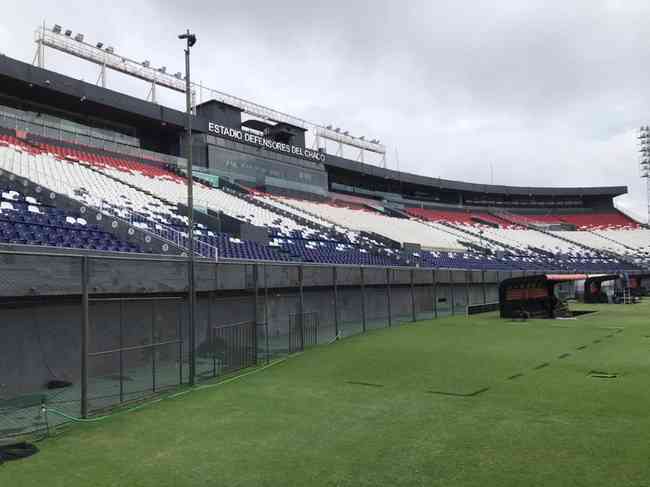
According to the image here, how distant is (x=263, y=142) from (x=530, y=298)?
1022 inches

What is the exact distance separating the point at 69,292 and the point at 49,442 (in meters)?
3.70

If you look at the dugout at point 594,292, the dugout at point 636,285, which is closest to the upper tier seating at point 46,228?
the dugout at point 594,292

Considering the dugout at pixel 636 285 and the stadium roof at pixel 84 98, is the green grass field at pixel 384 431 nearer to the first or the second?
the stadium roof at pixel 84 98

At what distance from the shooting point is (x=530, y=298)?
2308 centimetres

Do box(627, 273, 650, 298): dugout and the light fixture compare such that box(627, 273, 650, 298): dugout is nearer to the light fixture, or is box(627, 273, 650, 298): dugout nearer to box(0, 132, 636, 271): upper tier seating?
box(0, 132, 636, 271): upper tier seating

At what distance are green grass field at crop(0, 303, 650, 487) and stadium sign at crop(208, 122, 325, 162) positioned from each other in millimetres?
29951

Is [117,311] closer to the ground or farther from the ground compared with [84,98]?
closer to the ground

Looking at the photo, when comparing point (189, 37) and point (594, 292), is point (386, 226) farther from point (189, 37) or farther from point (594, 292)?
point (189, 37)

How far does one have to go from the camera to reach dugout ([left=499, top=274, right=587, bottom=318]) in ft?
74.3

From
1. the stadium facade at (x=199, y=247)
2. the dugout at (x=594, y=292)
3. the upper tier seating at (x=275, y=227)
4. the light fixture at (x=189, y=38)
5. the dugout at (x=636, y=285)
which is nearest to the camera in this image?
the stadium facade at (x=199, y=247)

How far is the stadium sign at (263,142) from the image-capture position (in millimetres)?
38875

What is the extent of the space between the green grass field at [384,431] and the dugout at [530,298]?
11075mm

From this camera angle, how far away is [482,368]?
10945 millimetres

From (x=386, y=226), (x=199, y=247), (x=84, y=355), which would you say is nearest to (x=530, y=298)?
(x=199, y=247)
